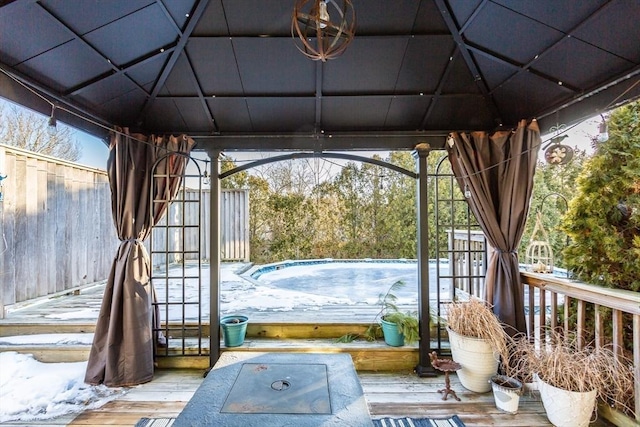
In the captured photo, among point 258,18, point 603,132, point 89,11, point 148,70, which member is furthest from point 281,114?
point 603,132

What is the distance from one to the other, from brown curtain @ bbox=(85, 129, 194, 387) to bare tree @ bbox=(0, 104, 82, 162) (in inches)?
133

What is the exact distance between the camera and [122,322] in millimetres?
2928

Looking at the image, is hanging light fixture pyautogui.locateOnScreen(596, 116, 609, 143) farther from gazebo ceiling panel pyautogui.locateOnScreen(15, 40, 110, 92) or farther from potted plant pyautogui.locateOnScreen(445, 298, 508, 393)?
gazebo ceiling panel pyautogui.locateOnScreen(15, 40, 110, 92)

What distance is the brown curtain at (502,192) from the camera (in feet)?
9.74

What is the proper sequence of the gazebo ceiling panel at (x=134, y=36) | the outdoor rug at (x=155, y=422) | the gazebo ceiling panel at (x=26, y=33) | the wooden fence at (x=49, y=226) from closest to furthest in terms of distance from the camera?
the gazebo ceiling panel at (x=26, y=33) → the gazebo ceiling panel at (x=134, y=36) → the outdoor rug at (x=155, y=422) → the wooden fence at (x=49, y=226)

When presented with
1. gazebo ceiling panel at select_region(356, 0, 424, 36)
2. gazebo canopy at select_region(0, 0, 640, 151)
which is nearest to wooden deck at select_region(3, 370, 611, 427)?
gazebo canopy at select_region(0, 0, 640, 151)

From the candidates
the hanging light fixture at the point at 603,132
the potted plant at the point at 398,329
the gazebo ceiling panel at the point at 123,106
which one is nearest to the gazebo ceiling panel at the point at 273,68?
the gazebo ceiling panel at the point at 123,106

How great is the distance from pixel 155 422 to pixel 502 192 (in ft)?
11.5

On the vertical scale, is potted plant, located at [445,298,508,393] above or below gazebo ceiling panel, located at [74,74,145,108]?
below

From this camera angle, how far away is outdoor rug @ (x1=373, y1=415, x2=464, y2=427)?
2.30 m

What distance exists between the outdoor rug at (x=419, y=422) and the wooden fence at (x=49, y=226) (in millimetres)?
4034

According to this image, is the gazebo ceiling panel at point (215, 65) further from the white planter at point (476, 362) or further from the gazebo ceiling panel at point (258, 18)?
the white planter at point (476, 362)

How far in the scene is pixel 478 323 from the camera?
109 inches

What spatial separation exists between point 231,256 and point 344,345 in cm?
497
